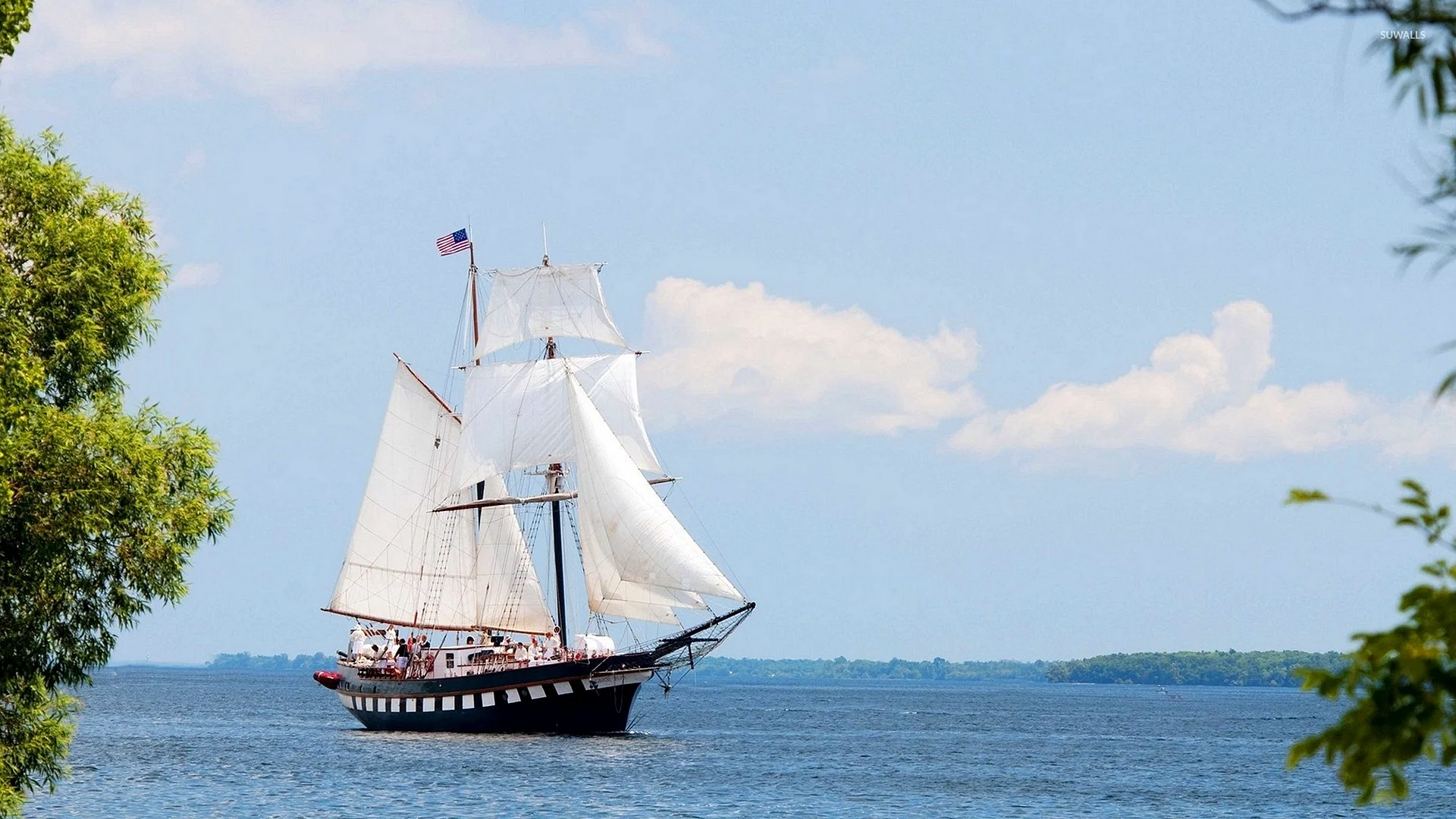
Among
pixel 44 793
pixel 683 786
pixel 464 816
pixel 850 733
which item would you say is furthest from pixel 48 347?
pixel 850 733

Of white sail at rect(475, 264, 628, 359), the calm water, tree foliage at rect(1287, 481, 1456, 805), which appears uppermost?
white sail at rect(475, 264, 628, 359)

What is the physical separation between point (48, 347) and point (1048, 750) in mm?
71145

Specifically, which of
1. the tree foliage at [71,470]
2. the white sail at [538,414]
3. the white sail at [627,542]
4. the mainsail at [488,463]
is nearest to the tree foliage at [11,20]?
the tree foliage at [71,470]

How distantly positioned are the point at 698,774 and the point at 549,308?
105 ft

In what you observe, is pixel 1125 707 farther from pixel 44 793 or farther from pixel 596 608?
pixel 44 793

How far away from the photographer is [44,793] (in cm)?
4800

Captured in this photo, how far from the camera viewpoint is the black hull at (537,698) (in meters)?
76.3

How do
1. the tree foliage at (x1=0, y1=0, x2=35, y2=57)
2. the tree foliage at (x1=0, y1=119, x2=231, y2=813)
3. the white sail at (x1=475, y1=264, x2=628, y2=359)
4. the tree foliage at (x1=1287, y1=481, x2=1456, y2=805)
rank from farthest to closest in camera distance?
the white sail at (x1=475, y1=264, x2=628, y2=359)
the tree foliage at (x1=0, y1=119, x2=231, y2=813)
the tree foliage at (x1=0, y1=0, x2=35, y2=57)
the tree foliage at (x1=1287, y1=481, x2=1456, y2=805)

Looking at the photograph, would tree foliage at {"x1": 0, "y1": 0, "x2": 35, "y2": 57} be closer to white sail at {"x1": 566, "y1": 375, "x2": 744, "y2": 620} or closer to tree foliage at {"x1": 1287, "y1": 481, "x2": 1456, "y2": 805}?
tree foliage at {"x1": 1287, "y1": 481, "x2": 1456, "y2": 805}

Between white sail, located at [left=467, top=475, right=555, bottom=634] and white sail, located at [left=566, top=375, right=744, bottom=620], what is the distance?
336 inches

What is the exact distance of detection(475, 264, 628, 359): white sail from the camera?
86562 mm

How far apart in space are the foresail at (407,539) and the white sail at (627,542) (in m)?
11.3

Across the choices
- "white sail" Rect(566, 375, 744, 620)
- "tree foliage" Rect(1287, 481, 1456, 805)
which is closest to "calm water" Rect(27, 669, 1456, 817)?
"white sail" Rect(566, 375, 744, 620)

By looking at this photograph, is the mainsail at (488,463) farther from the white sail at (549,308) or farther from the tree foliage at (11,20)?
the tree foliage at (11,20)
